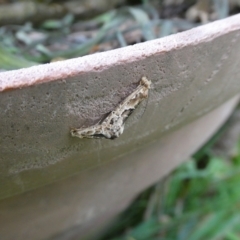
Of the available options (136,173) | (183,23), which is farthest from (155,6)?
(136,173)

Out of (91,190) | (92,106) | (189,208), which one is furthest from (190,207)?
(92,106)

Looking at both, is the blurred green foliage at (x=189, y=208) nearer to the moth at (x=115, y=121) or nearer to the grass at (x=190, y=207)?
the grass at (x=190, y=207)

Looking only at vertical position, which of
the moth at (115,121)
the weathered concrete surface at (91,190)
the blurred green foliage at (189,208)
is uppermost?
the blurred green foliage at (189,208)

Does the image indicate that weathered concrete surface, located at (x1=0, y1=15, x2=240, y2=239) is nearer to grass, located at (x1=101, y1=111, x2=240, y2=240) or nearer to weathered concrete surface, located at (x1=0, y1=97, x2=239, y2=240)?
weathered concrete surface, located at (x1=0, y1=97, x2=239, y2=240)

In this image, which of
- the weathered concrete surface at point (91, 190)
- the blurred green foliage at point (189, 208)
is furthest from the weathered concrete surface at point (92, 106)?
the blurred green foliage at point (189, 208)

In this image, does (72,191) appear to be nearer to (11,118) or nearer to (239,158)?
(11,118)

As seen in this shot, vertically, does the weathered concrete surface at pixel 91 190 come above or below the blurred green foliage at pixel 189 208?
below
